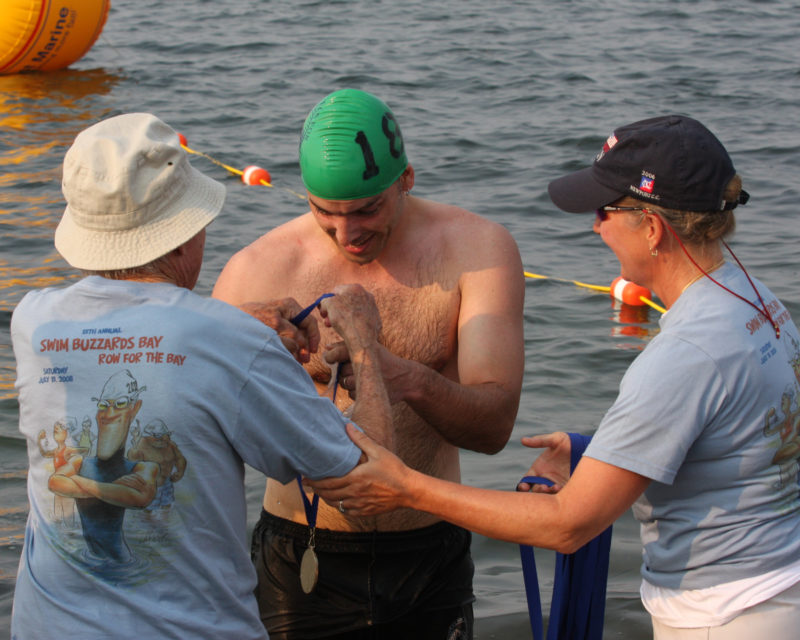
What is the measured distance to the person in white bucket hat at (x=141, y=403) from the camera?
6.95 ft

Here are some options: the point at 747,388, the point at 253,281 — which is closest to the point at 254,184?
the point at 253,281

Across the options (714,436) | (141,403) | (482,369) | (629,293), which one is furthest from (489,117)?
(141,403)

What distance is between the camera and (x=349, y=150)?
9.96 ft

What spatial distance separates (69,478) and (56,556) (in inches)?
7.0

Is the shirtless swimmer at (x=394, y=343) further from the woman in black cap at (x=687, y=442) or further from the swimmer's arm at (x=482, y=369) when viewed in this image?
the woman in black cap at (x=687, y=442)

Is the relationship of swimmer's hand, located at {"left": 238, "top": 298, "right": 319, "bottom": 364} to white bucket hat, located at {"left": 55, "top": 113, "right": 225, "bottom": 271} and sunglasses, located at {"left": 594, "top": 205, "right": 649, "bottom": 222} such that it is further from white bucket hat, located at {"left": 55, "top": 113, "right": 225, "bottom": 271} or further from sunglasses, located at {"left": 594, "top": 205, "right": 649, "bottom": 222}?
sunglasses, located at {"left": 594, "top": 205, "right": 649, "bottom": 222}

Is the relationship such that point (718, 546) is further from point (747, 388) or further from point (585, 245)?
point (585, 245)

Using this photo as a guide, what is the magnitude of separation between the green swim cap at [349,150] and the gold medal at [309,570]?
1081 mm

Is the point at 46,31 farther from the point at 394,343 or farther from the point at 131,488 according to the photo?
the point at 131,488

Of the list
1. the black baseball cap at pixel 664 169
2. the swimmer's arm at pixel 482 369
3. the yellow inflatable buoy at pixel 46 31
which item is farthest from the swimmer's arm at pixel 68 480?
the yellow inflatable buoy at pixel 46 31

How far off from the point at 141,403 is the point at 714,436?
128 centimetres

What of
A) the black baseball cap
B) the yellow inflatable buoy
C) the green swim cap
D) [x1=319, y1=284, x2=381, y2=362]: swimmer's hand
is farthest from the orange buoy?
the yellow inflatable buoy

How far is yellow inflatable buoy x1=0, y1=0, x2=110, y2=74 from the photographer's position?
43.0 ft

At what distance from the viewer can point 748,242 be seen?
8.58m
